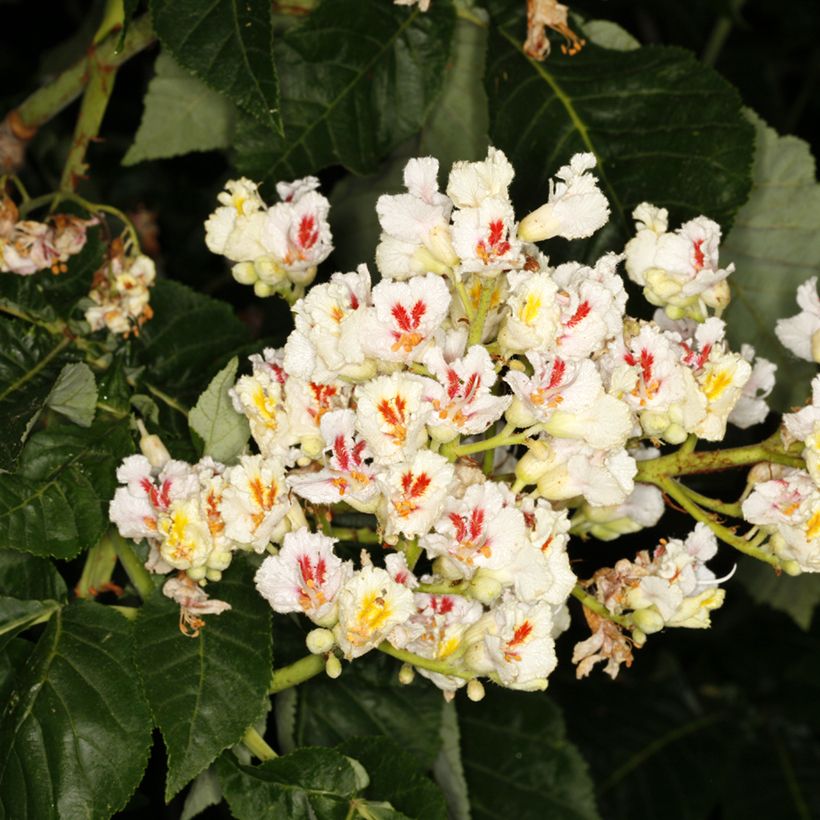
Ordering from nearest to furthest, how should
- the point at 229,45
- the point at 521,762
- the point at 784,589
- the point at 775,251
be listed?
the point at 229,45, the point at 775,251, the point at 521,762, the point at 784,589

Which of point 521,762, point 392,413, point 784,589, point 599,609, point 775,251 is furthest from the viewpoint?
point 784,589

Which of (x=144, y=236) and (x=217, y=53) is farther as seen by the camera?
(x=144, y=236)

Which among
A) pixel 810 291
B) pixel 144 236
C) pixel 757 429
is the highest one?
pixel 810 291

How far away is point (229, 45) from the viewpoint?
0.96m

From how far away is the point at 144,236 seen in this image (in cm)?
138

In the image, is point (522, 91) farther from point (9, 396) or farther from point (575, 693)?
point (575, 693)

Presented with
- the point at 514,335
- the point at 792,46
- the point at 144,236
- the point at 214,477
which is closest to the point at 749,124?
the point at 514,335

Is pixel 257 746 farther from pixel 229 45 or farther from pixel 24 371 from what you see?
pixel 229 45

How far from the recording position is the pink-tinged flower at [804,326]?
925mm

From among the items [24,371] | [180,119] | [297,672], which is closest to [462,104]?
[180,119]

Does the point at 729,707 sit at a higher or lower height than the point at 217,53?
lower

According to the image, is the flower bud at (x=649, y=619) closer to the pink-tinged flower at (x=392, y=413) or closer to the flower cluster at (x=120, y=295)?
the pink-tinged flower at (x=392, y=413)

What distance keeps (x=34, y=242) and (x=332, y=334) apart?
0.38m

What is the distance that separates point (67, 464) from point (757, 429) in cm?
79
